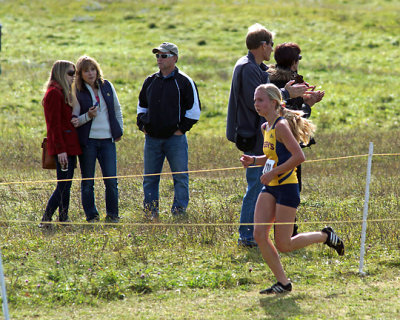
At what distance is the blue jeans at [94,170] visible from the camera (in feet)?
26.7

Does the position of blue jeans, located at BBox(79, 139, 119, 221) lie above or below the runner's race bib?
below

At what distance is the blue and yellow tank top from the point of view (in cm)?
586

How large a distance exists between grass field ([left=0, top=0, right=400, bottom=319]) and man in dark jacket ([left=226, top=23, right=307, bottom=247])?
1.70 feet

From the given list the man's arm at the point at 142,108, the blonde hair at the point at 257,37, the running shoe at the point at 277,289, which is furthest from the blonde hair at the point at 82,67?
the running shoe at the point at 277,289

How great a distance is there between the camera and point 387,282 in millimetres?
6273

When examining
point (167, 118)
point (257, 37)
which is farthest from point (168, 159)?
point (257, 37)

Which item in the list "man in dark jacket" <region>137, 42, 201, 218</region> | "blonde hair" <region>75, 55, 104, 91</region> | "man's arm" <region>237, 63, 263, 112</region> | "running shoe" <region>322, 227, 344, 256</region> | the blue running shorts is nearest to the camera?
the blue running shorts

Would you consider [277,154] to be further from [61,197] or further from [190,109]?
[61,197]

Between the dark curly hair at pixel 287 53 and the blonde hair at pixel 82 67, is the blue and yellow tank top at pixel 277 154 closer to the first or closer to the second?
the dark curly hair at pixel 287 53

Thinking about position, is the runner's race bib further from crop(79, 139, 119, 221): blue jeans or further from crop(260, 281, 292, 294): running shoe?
crop(79, 139, 119, 221): blue jeans

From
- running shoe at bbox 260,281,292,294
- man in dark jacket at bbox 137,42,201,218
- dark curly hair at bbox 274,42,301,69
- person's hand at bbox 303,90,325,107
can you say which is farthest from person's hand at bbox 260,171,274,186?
man in dark jacket at bbox 137,42,201,218

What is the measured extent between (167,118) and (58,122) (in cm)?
138

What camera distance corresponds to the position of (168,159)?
8594 millimetres

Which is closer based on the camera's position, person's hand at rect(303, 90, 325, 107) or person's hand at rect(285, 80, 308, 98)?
person's hand at rect(285, 80, 308, 98)
